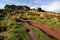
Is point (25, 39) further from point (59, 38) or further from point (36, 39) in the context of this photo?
point (59, 38)

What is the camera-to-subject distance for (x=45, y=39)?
20312 mm

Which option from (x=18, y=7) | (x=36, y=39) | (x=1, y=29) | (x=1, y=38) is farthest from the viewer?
(x=18, y=7)

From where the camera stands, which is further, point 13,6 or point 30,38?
point 13,6

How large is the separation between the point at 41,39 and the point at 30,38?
1.22m

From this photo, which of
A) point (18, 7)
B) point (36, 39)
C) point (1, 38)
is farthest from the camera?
point (18, 7)

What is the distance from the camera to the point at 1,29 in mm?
29297

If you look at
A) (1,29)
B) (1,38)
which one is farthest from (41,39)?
(1,29)

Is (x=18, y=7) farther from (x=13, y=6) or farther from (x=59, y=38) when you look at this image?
(x=59, y=38)

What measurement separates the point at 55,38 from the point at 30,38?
9.48 ft

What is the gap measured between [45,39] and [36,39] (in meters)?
0.94

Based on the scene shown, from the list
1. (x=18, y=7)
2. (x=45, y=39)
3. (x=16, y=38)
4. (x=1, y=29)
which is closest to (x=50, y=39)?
(x=45, y=39)

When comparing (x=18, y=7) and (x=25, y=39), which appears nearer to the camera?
(x=25, y=39)

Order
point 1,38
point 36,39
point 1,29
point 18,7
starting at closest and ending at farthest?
point 36,39 → point 1,38 → point 1,29 → point 18,7

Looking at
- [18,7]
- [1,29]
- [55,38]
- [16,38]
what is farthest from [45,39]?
[18,7]
